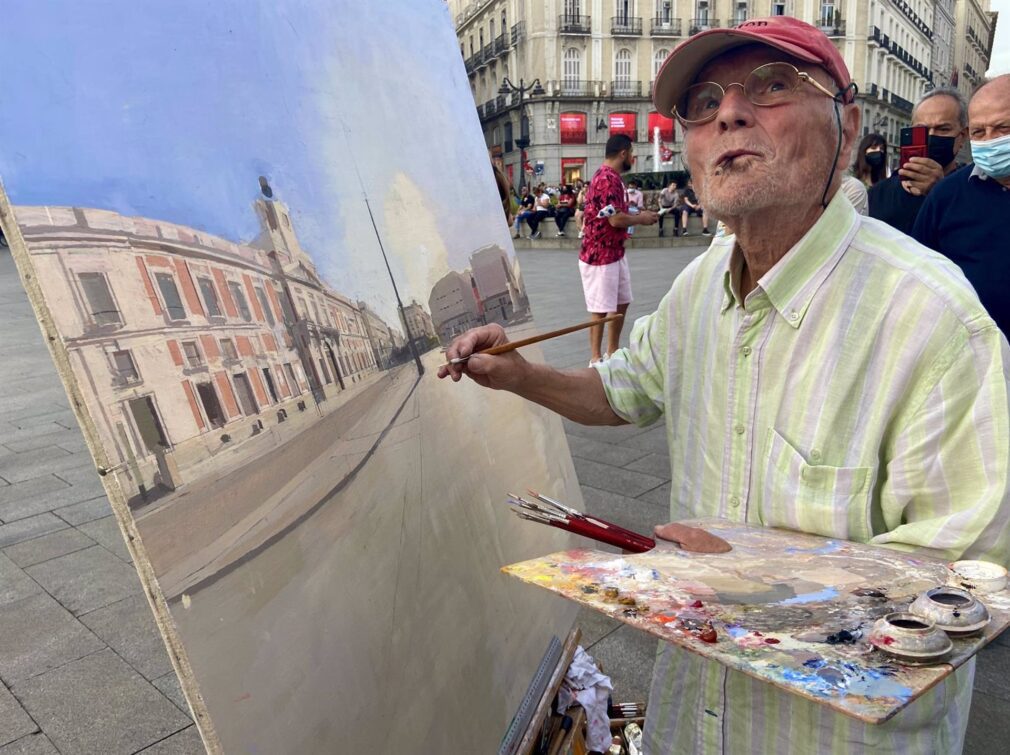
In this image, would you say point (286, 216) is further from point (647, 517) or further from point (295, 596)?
point (647, 517)

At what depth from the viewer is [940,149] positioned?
10.5 ft

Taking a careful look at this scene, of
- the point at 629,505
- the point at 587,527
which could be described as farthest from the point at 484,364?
the point at 629,505

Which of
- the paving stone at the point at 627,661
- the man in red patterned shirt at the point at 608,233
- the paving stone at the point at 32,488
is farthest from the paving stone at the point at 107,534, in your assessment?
the man in red patterned shirt at the point at 608,233

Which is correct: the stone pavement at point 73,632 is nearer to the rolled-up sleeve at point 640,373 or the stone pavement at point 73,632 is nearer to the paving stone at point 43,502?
the paving stone at point 43,502

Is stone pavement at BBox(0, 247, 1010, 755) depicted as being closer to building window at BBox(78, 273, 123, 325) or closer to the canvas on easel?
the canvas on easel

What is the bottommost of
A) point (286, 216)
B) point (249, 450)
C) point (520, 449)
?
point (520, 449)

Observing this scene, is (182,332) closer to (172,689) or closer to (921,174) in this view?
(172,689)

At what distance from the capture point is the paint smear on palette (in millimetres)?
663

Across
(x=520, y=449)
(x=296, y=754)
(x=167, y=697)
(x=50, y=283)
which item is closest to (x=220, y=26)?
(x=50, y=283)

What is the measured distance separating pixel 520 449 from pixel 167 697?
1399mm

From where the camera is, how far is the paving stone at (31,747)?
76.6 inches

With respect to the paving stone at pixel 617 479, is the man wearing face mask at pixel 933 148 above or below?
above

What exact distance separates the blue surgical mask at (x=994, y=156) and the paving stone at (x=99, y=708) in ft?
9.28

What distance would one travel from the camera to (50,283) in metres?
0.63
